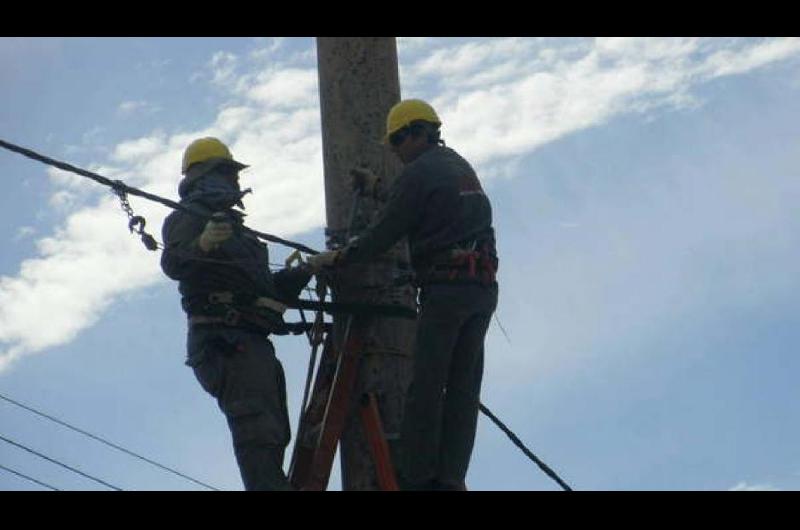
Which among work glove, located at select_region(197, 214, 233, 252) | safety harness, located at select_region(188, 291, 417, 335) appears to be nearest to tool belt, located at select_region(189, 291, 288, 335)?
safety harness, located at select_region(188, 291, 417, 335)

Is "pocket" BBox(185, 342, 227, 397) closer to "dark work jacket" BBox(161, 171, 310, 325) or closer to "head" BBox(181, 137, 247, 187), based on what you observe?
"dark work jacket" BBox(161, 171, 310, 325)

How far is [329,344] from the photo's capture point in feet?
25.3

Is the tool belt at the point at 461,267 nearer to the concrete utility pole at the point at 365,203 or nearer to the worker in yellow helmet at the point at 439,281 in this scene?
the worker in yellow helmet at the point at 439,281

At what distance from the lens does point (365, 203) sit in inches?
297

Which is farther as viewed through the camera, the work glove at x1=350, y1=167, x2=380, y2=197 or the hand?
the work glove at x1=350, y1=167, x2=380, y2=197

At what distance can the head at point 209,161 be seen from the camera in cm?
776

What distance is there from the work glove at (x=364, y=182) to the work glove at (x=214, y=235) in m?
0.66

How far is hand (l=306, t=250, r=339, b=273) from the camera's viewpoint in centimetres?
732

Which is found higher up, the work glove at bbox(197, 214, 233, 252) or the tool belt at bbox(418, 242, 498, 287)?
the work glove at bbox(197, 214, 233, 252)

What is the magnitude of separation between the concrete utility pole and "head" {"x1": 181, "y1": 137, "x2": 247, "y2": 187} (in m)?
0.51

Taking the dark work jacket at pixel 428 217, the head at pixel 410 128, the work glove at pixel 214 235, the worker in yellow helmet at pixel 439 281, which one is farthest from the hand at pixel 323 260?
the head at pixel 410 128

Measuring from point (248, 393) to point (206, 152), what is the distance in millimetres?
1362
